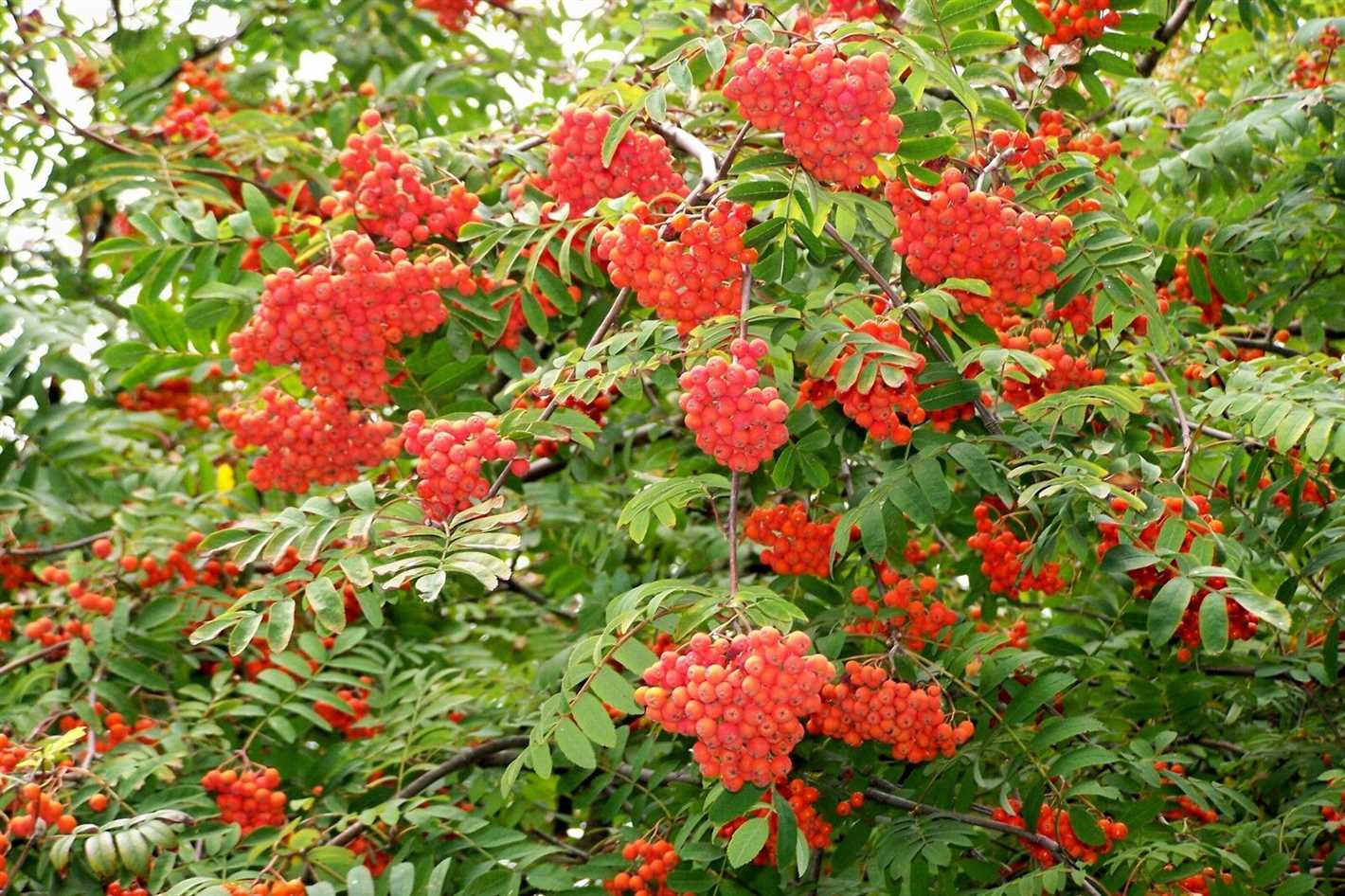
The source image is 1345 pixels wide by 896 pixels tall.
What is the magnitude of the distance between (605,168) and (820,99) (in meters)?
0.81

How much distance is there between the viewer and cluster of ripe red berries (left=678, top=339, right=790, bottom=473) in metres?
2.55

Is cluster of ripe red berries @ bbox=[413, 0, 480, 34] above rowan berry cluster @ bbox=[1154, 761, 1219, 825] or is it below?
above

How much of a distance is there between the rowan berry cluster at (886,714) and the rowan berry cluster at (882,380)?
528mm

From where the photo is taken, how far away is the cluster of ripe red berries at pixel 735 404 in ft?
8.36

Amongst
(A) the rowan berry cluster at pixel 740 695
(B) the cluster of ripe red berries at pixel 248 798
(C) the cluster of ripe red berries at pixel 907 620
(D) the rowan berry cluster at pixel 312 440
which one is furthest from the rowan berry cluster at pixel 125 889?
(C) the cluster of ripe red berries at pixel 907 620

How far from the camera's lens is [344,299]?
10.7 ft

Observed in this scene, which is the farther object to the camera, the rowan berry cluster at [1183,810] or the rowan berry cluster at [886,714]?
the rowan berry cluster at [1183,810]

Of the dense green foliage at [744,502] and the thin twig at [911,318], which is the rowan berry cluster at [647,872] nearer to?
the dense green foliage at [744,502]

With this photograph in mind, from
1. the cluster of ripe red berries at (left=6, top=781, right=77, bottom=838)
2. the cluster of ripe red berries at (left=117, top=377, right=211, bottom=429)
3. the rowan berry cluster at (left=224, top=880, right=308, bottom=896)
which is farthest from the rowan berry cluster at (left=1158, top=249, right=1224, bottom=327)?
the cluster of ripe red berries at (left=117, top=377, right=211, bottom=429)

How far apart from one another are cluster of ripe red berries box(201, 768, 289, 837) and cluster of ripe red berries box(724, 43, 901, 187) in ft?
7.02

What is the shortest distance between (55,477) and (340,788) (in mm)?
1487

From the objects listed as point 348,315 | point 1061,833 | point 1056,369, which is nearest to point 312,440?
point 348,315

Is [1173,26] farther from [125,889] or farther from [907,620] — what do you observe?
[125,889]

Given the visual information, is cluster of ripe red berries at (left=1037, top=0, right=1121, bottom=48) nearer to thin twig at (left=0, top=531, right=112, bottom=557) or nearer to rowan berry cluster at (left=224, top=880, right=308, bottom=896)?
rowan berry cluster at (left=224, top=880, right=308, bottom=896)
